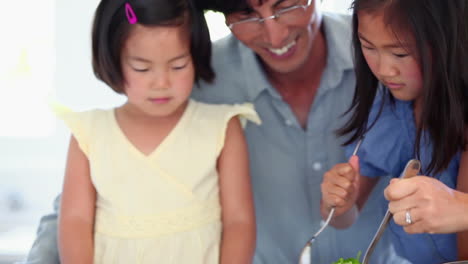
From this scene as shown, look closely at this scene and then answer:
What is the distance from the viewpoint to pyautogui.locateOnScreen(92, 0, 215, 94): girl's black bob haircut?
1319mm

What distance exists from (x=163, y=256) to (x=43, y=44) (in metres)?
1.26

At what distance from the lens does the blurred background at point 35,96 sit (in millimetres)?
2264

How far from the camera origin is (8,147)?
2.46 metres

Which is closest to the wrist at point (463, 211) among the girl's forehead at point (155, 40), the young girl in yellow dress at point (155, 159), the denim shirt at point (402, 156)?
the denim shirt at point (402, 156)

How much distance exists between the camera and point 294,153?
165 cm

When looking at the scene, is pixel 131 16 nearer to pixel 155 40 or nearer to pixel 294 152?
pixel 155 40

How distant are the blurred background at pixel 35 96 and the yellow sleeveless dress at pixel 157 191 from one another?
0.84 m

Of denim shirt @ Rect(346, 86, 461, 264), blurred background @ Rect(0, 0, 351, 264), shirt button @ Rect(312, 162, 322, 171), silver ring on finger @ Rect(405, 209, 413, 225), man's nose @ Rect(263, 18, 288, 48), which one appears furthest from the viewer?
blurred background @ Rect(0, 0, 351, 264)

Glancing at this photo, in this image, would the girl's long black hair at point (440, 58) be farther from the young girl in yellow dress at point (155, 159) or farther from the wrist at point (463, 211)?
the young girl in yellow dress at point (155, 159)

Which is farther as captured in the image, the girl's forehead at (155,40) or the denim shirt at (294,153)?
the denim shirt at (294,153)

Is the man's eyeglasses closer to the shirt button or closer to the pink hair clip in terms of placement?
the pink hair clip

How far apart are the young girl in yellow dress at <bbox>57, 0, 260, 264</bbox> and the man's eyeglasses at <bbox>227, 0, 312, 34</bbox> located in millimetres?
103

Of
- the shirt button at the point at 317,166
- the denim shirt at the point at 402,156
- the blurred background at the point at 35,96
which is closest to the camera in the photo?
the denim shirt at the point at 402,156

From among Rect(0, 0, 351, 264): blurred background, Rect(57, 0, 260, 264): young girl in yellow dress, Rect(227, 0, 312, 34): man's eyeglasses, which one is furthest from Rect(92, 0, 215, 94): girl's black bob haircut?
Rect(0, 0, 351, 264): blurred background
